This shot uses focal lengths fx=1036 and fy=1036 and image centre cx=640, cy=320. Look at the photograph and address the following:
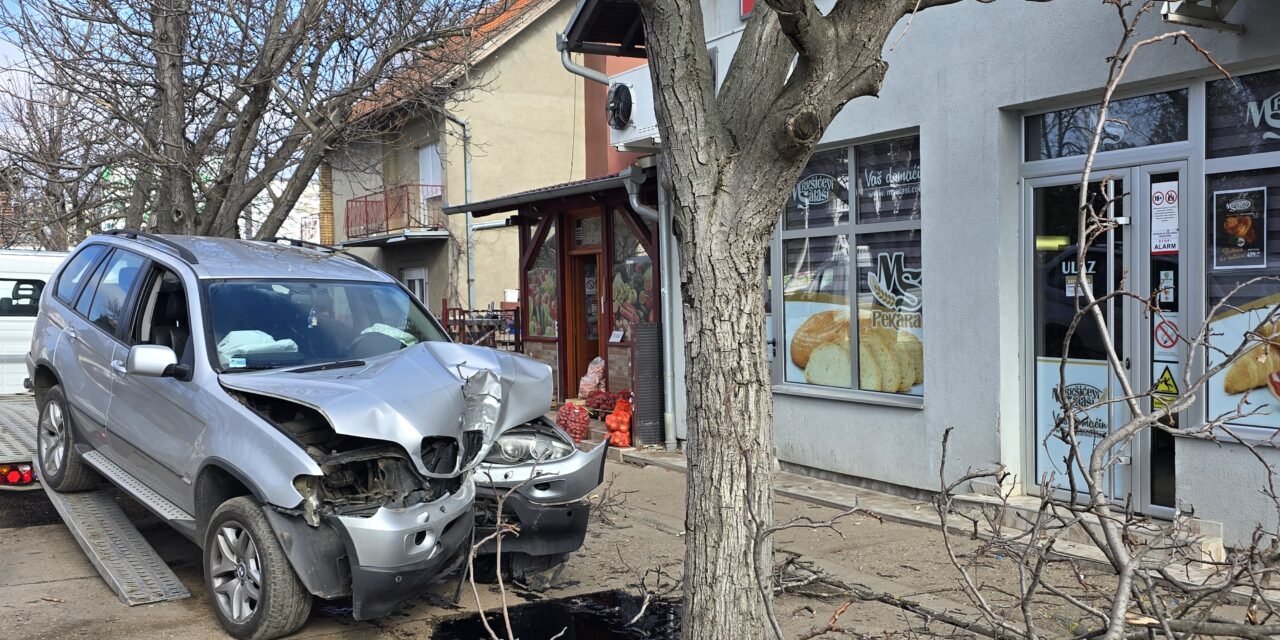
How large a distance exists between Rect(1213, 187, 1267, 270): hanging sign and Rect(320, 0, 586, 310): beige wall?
1721cm

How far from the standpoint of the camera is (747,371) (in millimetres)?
3887

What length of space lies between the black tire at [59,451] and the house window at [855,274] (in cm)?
609

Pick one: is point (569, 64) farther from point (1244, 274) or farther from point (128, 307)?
point (1244, 274)

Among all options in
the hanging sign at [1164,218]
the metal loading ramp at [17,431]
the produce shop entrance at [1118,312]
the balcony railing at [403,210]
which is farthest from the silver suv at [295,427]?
the balcony railing at [403,210]

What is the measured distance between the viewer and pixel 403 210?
2352 centimetres

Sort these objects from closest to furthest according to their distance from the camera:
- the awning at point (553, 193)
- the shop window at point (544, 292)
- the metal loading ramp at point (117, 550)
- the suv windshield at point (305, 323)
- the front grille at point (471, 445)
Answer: the front grille at point (471, 445) < the metal loading ramp at point (117, 550) < the suv windshield at point (305, 323) < the awning at point (553, 193) < the shop window at point (544, 292)

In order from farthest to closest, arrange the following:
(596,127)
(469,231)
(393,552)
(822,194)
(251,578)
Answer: (469,231)
(596,127)
(822,194)
(251,578)
(393,552)

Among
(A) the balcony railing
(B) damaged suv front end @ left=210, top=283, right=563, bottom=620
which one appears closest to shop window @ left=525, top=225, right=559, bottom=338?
(A) the balcony railing

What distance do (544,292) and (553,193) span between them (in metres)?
2.15

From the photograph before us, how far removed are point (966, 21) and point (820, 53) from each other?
4.89 meters

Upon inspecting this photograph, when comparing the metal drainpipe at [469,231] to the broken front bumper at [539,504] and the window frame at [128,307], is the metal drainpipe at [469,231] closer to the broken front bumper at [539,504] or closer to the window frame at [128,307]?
the window frame at [128,307]

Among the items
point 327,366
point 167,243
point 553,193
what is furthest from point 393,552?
point 553,193

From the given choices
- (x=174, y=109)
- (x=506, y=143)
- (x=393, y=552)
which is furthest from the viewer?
(x=506, y=143)

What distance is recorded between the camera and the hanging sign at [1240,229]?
650 cm
